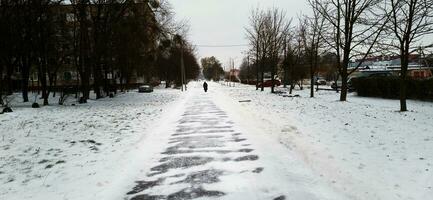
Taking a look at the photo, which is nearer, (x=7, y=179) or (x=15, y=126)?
(x=7, y=179)

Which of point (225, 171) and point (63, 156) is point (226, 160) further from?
point (63, 156)

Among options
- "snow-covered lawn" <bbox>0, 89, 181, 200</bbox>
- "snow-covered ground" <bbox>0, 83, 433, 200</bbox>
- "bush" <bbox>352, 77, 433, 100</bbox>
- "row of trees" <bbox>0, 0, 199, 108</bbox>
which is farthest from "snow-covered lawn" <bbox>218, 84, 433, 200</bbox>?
"row of trees" <bbox>0, 0, 199, 108</bbox>

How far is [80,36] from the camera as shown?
3108 cm

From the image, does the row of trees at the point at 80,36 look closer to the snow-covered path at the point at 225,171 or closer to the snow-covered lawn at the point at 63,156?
the snow-covered lawn at the point at 63,156

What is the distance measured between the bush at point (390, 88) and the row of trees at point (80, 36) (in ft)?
55.7

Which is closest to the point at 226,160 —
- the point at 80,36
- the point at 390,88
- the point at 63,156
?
the point at 63,156

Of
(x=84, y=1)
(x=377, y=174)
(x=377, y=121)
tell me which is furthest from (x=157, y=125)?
(x=84, y=1)

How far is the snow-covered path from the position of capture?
257 inches

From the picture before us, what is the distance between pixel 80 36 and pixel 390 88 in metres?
20.5

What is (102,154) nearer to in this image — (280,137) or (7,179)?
(7,179)

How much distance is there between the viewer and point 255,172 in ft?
25.2

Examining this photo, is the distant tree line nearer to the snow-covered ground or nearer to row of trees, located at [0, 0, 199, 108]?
row of trees, located at [0, 0, 199, 108]

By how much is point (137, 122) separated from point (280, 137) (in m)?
6.29

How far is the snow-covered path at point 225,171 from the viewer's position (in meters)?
6.54
